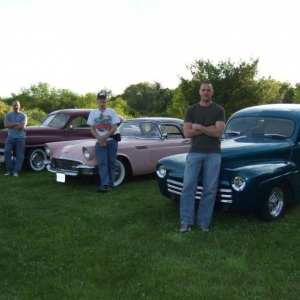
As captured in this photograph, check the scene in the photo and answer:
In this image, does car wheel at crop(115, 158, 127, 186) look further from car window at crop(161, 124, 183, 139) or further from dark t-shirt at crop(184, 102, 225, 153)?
dark t-shirt at crop(184, 102, 225, 153)

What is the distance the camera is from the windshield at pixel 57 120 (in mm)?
11438

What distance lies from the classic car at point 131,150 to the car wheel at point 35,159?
1777 millimetres

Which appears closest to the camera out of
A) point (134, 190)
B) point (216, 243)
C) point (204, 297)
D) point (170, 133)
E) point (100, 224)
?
point (204, 297)

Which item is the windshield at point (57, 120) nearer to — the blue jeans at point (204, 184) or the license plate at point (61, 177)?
the license plate at point (61, 177)

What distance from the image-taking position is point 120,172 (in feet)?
28.4

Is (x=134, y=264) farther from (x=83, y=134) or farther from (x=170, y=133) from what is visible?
(x=83, y=134)

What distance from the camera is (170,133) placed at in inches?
372

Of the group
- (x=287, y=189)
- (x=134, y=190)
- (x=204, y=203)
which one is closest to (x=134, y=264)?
(x=204, y=203)

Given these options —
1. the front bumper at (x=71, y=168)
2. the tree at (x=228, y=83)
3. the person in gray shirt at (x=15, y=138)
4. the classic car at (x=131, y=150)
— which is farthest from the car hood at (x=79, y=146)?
the tree at (x=228, y=83)

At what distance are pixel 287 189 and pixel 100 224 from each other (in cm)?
274

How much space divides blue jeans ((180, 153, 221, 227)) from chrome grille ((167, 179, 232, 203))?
0.61 ft

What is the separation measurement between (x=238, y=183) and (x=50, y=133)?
683 cm

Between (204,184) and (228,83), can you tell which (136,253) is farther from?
(228,83)

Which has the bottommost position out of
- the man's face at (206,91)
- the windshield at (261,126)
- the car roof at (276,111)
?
the windshield at (261,126)
